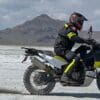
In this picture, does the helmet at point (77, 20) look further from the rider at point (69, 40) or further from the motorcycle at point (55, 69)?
the motorcycle at point (55, 69)

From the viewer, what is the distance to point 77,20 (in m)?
14.3

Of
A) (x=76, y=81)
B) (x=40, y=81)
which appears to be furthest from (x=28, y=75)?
(x=76, y=81)

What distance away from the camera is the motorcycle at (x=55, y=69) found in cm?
1417

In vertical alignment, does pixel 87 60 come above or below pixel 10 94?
above

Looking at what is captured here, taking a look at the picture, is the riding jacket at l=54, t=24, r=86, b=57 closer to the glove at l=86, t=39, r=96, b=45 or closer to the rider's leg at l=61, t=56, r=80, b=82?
the glove at l=86, t=39, r=96, b=45

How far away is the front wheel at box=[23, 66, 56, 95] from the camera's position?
14469mm

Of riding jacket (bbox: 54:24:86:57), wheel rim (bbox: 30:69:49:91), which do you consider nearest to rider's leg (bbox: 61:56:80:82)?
riding jacket (bbox: 54:24:86:57)

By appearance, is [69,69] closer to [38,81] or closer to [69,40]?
[69,40]

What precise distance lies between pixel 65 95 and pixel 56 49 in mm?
1162

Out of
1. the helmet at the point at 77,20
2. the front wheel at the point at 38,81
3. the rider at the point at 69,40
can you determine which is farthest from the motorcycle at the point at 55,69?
the helmet at the point at 77,20

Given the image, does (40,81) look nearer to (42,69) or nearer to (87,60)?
(42,69)

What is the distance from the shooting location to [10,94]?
560 inches

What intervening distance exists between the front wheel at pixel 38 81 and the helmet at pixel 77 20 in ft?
4.67

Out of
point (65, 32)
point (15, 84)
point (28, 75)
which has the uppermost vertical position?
point (65, 32)
